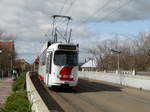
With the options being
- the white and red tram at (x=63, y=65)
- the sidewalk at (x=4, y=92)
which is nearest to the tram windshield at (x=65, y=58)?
the white and red tram at (x=63, y=65)

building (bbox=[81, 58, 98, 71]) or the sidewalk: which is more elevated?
building (bbox=[81, 58, 98, 71])

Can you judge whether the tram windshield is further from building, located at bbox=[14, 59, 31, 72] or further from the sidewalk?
building, located at bbox=[14, 59, 31, 72]

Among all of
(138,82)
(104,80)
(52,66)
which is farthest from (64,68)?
(104,80)

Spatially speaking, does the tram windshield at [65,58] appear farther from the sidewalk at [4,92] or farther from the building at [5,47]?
the building at [5,47]

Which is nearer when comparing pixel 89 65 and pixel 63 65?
pixel 63 65

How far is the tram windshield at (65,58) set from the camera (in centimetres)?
2342

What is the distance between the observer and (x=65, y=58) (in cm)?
2350

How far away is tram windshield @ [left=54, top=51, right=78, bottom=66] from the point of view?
922 inches

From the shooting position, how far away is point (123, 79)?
33.8 meters

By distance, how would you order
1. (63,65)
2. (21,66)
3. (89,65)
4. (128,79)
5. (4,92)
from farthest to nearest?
(21,66) < (89,65) < (128,79) < (4,92) < (63,65)

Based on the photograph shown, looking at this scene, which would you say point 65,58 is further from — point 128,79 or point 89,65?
point 89,65

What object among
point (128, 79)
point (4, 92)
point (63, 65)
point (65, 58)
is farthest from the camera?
point (128, 79)

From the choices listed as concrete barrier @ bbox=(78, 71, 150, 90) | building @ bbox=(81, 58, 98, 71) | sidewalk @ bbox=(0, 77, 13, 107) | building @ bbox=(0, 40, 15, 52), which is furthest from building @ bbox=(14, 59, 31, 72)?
sidewalk @ bbox=(0, 77, 13, 107)

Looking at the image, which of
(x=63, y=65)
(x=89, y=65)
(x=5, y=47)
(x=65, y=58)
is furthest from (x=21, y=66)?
(x=63, y=65)
